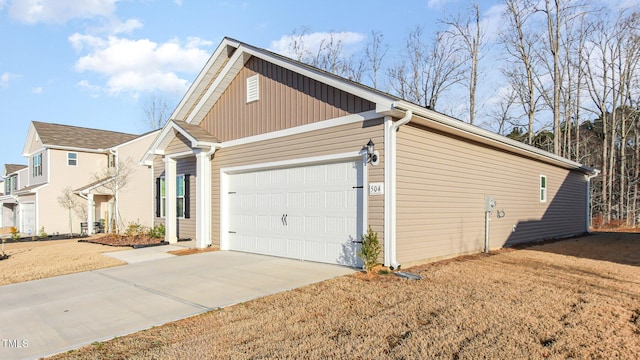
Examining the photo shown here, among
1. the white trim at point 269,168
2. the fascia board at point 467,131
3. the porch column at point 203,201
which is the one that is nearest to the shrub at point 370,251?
the white trim at point 269,168

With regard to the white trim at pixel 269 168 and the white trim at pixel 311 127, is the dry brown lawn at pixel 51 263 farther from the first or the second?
the white trim at pixel 311 127

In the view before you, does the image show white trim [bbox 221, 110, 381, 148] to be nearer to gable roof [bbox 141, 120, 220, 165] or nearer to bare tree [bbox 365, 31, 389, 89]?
gable roof [bbox 141, 120, 220, 165]

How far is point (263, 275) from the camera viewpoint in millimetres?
6961

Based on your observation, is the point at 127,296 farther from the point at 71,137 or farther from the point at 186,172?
the point at 71,137

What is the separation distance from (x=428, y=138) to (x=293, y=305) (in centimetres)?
462

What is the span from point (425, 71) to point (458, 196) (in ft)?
55.7

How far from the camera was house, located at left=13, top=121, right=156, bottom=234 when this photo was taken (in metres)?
20.6

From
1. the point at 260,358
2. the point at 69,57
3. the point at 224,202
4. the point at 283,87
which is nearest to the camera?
the point at 260,358

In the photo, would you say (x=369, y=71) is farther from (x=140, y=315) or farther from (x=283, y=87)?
(x=140, y=315)

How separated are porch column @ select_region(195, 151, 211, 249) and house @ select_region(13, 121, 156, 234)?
984 centimetres

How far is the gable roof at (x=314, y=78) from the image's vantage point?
698cm

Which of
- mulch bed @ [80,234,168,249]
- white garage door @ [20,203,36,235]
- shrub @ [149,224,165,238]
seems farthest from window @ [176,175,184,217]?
white garage door @ [20,203,36,235]

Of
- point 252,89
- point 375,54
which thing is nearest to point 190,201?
point 252,89

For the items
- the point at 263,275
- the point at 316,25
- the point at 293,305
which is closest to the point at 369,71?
the point at 316,25
